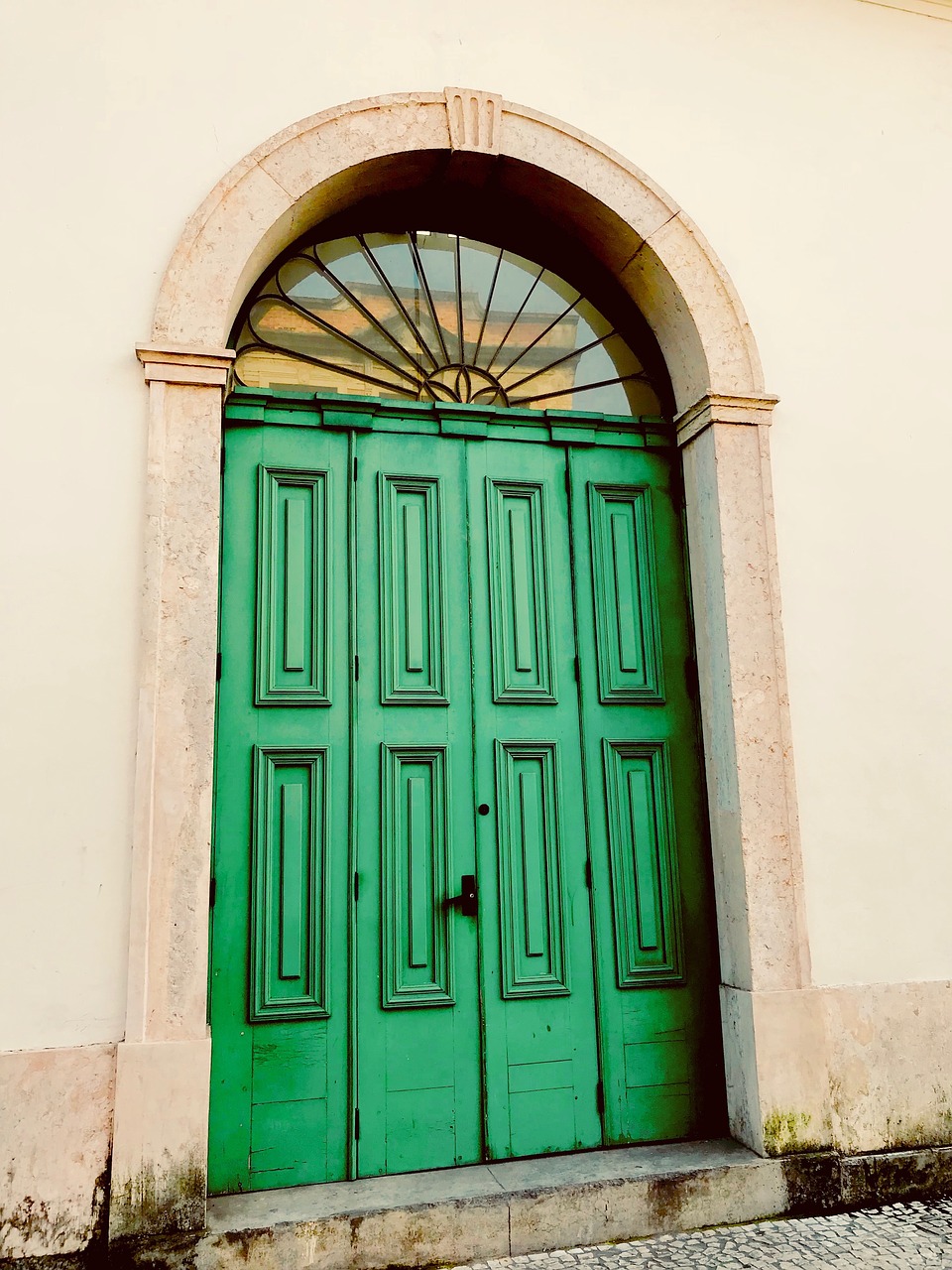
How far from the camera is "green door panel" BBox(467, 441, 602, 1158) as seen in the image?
11.6ft

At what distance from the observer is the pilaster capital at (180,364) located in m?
3.40

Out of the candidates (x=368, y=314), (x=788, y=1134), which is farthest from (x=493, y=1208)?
(x=368, y=314)

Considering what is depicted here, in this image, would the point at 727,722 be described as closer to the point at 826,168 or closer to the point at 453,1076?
the point at 453,1076

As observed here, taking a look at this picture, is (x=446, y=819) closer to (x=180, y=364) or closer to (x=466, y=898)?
(x=466, y=898)

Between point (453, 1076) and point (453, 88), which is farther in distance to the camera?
point (453, 88)

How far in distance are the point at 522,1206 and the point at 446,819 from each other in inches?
51.8

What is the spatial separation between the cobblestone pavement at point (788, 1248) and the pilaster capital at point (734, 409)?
9.91 feet

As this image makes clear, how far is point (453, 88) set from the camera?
3928mm

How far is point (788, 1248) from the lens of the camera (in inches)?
122

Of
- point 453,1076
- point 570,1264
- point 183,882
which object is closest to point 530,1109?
point 453,1076

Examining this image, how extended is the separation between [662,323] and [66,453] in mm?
2564

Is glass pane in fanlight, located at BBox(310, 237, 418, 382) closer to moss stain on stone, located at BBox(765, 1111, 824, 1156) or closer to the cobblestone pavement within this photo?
moss stain on stone, located at BBox(765, 1111, 824, 1156)

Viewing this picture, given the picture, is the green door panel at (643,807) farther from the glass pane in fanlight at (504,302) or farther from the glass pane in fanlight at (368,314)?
the glass pane in fanlight at (368,314)

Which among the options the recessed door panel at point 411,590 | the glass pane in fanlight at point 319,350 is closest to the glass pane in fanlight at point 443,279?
the glass pane in fanlight at point 319,350
